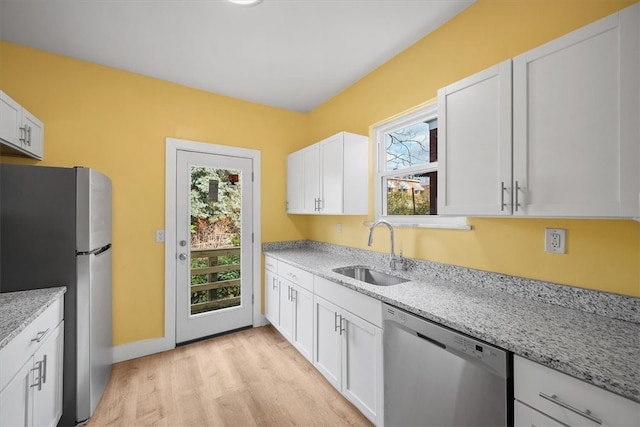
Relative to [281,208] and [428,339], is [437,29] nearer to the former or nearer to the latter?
[428,339]

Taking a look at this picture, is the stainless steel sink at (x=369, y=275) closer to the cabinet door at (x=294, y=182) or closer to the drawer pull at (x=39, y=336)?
the cabinet door at (x=294, y=182)

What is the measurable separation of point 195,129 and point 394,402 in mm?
2971

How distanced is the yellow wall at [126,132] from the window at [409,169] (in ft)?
5.78

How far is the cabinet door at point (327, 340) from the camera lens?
1.94 m

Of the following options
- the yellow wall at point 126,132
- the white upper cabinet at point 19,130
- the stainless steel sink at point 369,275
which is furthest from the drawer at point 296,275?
the white upper cabinet at point 19,130

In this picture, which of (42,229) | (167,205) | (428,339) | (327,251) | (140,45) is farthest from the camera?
(327,251)

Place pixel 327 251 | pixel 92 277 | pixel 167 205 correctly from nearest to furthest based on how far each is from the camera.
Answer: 1. pixel 92 277
2. pixel 167 205
3. pixel 327 251

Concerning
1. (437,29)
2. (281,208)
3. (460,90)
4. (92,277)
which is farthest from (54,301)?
(437,29)

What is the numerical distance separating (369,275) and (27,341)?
2135 mm

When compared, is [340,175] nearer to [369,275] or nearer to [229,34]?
[369,275]

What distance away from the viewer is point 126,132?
2.54 metres

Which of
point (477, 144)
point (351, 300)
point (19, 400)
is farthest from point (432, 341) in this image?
point (19, 400)

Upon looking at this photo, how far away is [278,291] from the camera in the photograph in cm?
288

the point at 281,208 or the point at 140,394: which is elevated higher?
the point at 281,208
